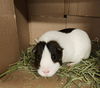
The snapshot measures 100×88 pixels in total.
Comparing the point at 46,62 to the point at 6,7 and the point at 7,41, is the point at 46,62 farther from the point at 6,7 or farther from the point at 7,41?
the point at 6,7

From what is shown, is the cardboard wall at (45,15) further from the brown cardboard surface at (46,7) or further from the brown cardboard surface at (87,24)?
the brown cardboard surface at (87,24)

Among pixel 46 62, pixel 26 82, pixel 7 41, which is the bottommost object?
pixel 26 82

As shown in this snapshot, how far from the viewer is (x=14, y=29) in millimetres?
1623

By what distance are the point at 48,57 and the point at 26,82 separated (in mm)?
305

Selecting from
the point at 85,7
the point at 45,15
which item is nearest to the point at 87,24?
the point at 85,7

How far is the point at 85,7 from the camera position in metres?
1.94

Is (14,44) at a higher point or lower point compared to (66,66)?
higher

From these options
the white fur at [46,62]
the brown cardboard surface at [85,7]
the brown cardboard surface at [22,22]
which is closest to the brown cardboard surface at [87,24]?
the brown cardboard surface at [85,7]

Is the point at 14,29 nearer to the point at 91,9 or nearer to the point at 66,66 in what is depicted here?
the point at 66,66

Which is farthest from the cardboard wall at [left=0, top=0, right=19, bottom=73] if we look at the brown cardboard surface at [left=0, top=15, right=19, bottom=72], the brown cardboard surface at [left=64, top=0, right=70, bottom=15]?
the brown cardboard surface at [left=64, top=0, right=70, bottom=15]

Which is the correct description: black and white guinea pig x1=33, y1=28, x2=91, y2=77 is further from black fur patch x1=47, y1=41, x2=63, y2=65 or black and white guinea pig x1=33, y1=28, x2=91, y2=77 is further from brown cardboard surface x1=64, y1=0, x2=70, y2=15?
brown cardboard surface x1=64, y1=0, x2=70, y2=15

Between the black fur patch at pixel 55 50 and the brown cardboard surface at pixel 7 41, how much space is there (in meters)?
0.38

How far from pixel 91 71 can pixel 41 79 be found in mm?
433

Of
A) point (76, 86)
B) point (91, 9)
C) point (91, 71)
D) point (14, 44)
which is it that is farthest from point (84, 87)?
point (91, 9)
